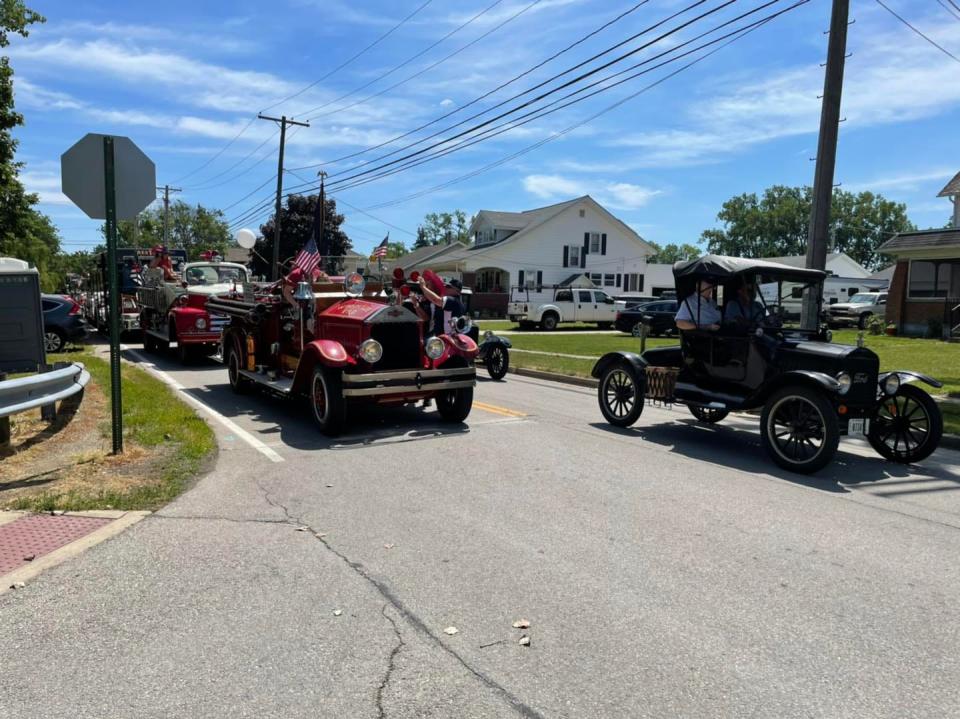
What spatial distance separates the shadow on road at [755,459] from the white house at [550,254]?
1435 inches

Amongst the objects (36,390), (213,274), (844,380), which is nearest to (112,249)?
(36,390)

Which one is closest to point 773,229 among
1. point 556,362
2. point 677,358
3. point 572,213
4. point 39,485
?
point 572,213

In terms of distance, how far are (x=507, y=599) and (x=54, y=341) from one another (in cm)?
1856

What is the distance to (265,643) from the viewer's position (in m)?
3.45

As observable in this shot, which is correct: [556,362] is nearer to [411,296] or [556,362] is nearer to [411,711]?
[411,296]

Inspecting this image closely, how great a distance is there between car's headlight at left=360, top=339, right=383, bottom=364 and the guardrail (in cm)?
314

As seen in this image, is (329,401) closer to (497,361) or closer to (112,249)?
(112,249)

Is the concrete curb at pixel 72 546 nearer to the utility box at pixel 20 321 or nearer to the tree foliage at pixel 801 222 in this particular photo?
the utility box at pixel 20 321

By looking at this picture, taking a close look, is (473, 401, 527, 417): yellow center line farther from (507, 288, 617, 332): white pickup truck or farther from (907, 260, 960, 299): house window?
(907, 260, 960, 299): house window

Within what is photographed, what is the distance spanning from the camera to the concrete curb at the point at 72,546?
4.18 m

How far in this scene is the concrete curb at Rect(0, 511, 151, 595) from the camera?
13.7 ft

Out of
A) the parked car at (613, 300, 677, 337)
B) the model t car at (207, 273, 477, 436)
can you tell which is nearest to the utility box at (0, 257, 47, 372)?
the model t car at (207, 273, 477, 436)

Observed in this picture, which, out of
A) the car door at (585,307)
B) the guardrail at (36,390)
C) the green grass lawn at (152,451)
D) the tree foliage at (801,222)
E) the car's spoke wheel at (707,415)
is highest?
the tree foliage at (801,222)


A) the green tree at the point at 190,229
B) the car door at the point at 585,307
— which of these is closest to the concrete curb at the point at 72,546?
the car door at the point at 585,307
